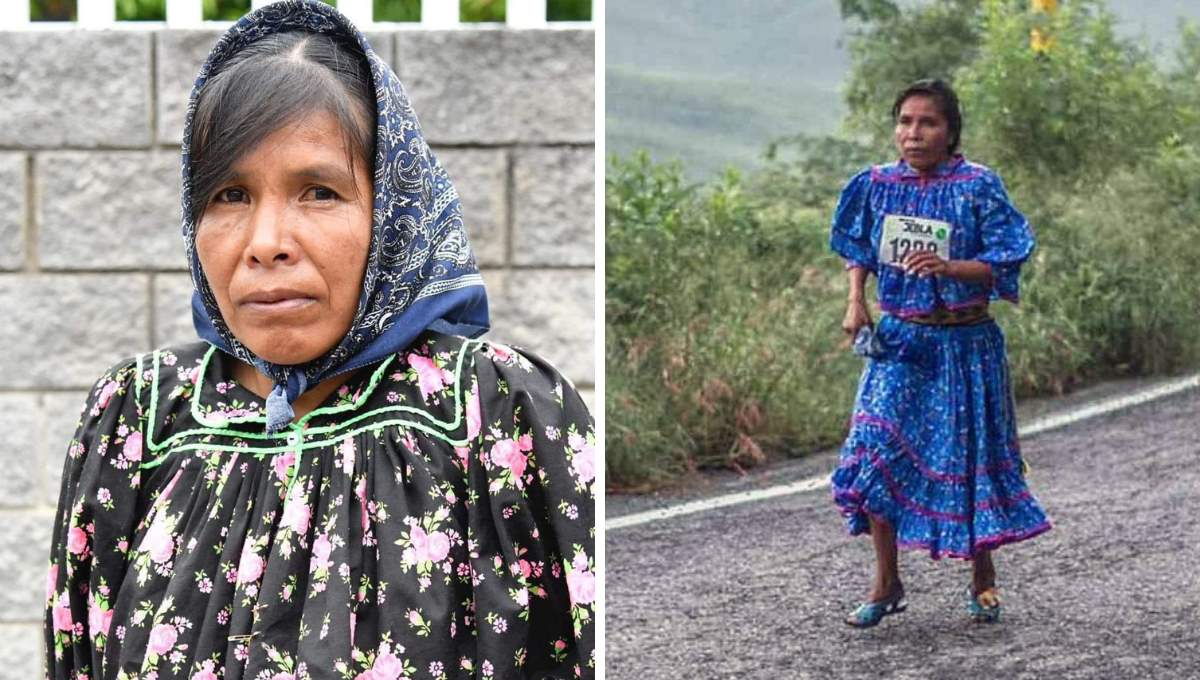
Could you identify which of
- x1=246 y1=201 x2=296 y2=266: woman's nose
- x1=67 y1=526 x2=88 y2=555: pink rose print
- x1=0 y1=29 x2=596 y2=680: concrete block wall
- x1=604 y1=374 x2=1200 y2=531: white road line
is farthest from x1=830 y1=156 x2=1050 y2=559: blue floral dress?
x1=67 y1=526 x2=88 y2=555: pink rose print

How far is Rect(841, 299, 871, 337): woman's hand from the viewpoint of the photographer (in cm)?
376

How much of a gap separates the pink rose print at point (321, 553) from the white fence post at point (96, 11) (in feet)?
9.27

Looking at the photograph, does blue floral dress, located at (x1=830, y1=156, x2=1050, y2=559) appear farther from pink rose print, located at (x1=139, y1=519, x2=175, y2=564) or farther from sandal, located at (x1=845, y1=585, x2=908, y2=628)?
pink rose print, located at (x1=139, y1=519, x2=175, y2=564)

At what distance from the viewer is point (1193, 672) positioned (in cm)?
375

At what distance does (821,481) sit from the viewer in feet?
12.9

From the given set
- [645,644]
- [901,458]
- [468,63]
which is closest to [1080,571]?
[901,458]

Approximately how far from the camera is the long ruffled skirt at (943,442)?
12.1ft

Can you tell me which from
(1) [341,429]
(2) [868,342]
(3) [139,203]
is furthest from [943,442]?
(3) [139,203]

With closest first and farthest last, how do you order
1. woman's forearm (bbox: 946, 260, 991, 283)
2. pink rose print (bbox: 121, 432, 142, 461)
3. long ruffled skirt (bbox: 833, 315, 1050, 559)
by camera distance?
pink rose print (bbox: 121, 432, 142, 461)
woman's forearm (bbox: 946, 260, 991, 283)
long ruffled skirt (bbox: 833, 315, 1050, 559)

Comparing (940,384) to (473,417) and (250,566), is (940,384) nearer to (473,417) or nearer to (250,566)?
(473,417)

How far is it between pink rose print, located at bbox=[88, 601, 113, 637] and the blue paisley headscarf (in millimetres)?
387

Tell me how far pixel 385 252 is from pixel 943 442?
7.03 feet

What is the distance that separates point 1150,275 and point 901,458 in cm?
81

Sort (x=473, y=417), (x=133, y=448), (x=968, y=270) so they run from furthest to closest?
(x=968, y=270)
(x=133, y=448)
(x=473, y=417)
